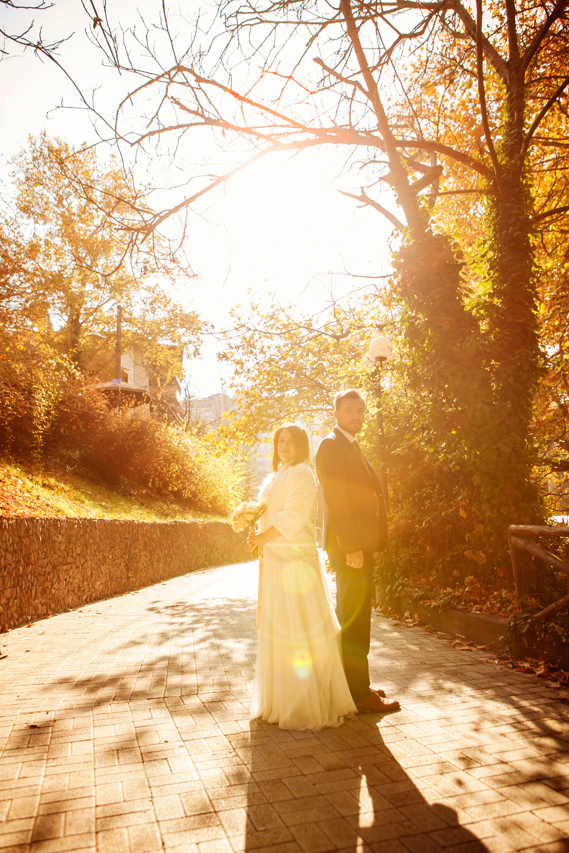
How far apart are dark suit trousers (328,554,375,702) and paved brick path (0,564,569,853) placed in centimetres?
27

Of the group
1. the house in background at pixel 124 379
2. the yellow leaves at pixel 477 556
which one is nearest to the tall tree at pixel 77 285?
the house in background at pixel 124 379

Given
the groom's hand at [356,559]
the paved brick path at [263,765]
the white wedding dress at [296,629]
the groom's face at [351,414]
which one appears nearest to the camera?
the paved brick path at [263,765]

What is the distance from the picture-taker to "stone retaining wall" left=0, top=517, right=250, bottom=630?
783 cm

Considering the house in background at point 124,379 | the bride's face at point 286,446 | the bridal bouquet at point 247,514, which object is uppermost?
the house in background at point 124,379

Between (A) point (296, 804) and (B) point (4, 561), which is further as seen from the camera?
(B) point (4, 561)

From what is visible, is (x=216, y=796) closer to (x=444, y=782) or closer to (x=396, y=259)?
(x=444, y=782)

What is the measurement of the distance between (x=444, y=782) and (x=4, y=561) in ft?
21.0

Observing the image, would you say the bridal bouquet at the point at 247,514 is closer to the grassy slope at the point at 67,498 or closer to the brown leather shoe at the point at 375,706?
the brown leather shoe at the point at 375,706

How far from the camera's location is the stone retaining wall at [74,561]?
25.7 feet

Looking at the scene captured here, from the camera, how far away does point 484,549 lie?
7.53 metres

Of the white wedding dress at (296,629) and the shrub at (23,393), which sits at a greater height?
the shrub at (23,393)

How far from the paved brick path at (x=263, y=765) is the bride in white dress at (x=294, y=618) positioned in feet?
0.56

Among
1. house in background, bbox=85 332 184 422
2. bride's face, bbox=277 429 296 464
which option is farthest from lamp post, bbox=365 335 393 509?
house in background, bbox=85 332 184 422

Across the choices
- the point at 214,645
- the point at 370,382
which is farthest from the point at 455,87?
the point at 214,645
